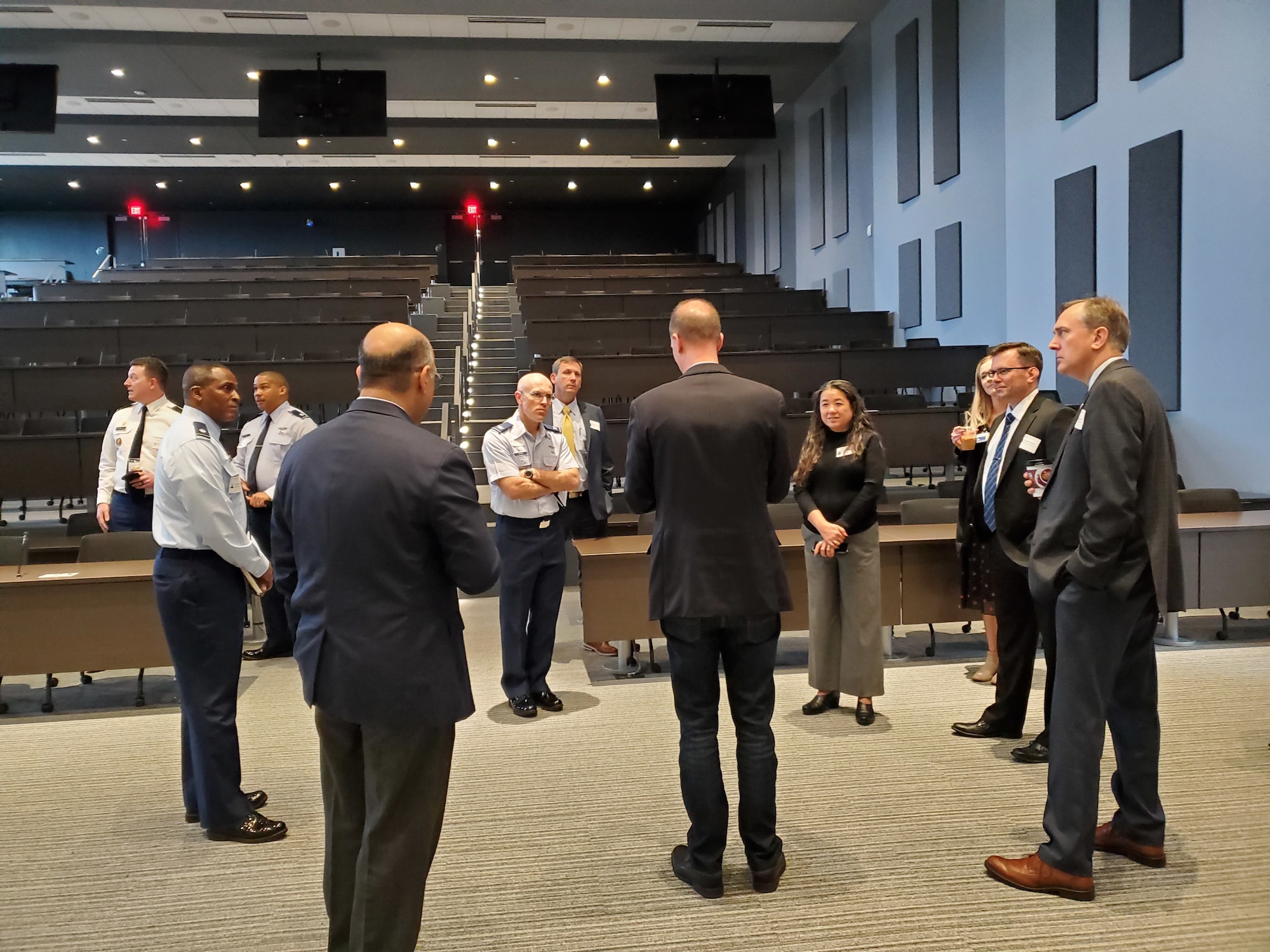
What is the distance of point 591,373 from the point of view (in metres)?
8.38

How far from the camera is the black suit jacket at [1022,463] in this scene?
355 centimetres

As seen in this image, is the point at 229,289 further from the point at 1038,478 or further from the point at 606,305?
the point at 1038,478

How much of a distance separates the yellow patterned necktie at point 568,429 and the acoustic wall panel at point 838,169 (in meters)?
9.56

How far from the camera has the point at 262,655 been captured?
5266 mm

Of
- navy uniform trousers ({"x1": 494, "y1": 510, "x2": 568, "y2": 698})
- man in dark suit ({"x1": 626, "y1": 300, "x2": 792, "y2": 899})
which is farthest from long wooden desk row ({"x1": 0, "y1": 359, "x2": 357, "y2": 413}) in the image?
man in dark suit ({"x1": 626, "y1": 300, "x2": 792, "y2": 899})

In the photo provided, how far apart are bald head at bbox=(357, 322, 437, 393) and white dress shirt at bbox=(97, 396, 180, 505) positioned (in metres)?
3.27

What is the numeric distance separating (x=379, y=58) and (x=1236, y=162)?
10877mm

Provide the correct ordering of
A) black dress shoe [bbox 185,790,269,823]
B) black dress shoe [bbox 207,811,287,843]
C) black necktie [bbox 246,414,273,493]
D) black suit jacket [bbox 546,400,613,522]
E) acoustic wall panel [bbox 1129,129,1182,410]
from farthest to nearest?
1. acoustic wall panel [bbox 1129,129,1182,410]
2. black necktie [bbox 246,414,273,493]
3. black suit jacket [bbox 546,400,613,522]
4. black dress shoe [bbox 185,790,269,823]
5. black dress shoe [bbox 207,811,287,843]

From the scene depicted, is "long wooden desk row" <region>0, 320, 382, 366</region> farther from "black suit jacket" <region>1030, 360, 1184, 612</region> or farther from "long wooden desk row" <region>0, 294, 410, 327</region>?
"black suit jacket" <region>1030, 360, 1184, 612</region>

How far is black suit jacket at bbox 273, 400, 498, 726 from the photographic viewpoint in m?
1.90

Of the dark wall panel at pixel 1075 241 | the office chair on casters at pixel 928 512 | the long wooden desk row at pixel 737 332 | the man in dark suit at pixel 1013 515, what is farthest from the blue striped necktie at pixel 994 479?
the long wooden desk row at pixel 737 332

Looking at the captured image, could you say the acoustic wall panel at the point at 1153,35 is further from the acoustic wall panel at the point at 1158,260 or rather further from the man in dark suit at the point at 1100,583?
the man in dark suit at the point at 1100,583

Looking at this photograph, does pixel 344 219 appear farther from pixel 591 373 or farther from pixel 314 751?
pixel 314 751

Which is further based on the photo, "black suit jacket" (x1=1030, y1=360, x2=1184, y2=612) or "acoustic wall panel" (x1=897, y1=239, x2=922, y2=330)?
"acoustic wall panel" (x1=897, y1=239, x2=922, y2=330)
